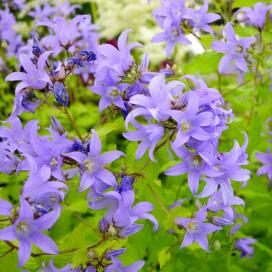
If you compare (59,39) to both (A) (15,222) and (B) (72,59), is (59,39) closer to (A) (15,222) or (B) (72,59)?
(B) (72,59)

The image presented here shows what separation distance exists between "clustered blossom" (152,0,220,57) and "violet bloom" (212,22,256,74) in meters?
0.07

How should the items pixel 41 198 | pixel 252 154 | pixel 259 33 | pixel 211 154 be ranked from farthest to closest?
pixel 252 154 → pixel 259 33 → pixel 211 154 → pixel 41 198

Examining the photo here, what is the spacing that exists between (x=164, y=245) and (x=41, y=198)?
0.83 metres

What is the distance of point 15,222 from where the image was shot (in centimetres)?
112

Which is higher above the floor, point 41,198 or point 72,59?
point 72,59

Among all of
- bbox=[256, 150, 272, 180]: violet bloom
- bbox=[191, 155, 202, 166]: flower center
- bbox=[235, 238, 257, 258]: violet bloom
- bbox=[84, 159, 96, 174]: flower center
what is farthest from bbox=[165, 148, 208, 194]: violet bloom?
bbox=[256, 150, 272, 180]: violet bloom

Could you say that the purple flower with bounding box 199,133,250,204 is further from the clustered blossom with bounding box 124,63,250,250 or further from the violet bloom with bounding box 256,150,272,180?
the violet bloom with bounding box 256,150,272,180

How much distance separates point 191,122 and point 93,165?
27 centimetres

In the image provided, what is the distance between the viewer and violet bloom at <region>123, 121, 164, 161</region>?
1312 mm

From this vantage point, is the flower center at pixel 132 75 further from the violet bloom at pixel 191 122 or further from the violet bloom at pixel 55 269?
the violet bloom at pixel 55 269

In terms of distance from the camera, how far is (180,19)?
201cm

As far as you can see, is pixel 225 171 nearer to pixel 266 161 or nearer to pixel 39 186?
pixel 39 186

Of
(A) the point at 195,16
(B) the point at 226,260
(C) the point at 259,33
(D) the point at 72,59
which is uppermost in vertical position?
(D) the point at 72,59

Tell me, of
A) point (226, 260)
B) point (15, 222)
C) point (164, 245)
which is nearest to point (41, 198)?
point (15, 222)
